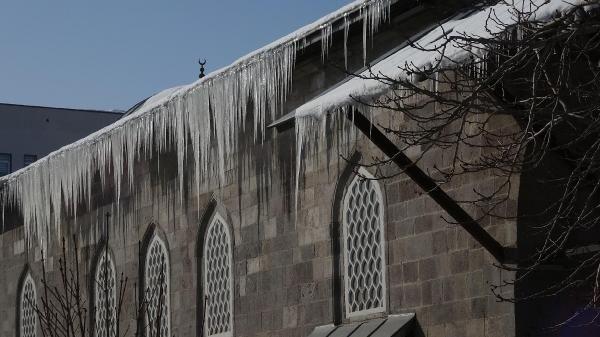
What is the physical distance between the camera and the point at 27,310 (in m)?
28.1

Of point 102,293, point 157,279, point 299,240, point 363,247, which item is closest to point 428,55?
point 363,247

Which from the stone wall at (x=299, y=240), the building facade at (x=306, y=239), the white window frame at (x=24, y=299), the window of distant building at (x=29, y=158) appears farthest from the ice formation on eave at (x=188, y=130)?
the window of distant building at (x=29, y=158)

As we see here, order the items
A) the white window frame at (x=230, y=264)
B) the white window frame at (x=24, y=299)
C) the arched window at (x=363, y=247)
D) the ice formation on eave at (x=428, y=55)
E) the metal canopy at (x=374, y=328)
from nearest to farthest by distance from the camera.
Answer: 1. the ice formation on eave at (x=428, y=55)
2. the metal canopy at (x=374, y=328)
3. the arched window at (x=363, y=247)
4. the white window frame at (x=230, y=264)
5. the white window frame at (x=24, y=299)

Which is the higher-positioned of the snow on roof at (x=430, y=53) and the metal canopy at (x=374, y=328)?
the snow on roof at (x=430, y=53)

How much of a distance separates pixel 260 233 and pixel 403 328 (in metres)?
4.15

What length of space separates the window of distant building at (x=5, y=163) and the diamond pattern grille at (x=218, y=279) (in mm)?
34467

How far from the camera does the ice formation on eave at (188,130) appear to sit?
18.6m

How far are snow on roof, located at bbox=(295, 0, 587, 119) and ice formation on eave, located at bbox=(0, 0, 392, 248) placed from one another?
2509 millimetres

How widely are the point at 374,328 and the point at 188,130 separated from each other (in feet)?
18.8

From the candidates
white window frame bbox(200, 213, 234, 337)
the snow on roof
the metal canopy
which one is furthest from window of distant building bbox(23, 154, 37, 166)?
the snow on roof

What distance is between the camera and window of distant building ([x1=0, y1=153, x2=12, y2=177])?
54125mm

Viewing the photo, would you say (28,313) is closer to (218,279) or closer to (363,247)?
(218,279)

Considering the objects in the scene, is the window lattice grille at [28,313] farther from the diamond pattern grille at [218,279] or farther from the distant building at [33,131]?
the distant building at [33,131]

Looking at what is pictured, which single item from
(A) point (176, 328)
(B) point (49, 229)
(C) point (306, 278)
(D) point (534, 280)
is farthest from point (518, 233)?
(B) point (49, 229)
